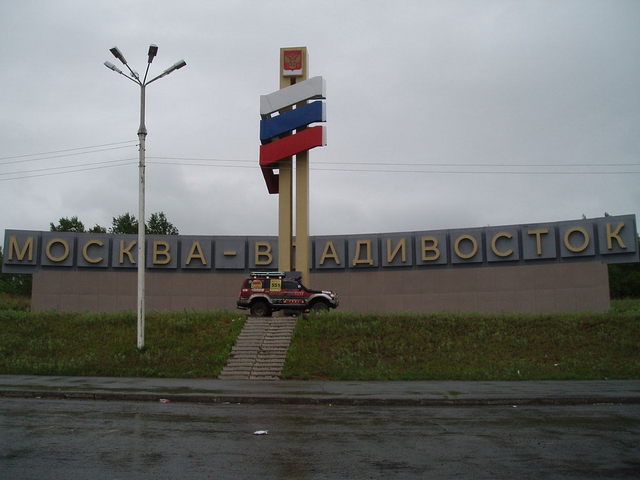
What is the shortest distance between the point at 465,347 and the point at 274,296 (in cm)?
938

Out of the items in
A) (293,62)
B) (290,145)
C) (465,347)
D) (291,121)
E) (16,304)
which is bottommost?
(465,347)

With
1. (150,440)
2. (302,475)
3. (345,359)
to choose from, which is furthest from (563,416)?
(345,359)

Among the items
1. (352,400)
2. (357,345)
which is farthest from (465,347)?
(352,400)

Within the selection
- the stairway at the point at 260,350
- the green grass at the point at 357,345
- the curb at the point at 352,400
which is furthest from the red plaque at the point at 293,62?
the curb at the point at 352,400

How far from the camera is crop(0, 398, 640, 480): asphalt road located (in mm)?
7445

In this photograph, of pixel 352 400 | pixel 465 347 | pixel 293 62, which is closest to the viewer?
pixel 352 400

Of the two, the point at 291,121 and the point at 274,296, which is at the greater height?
the point at 291,121

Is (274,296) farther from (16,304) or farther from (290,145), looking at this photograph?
(16,304)

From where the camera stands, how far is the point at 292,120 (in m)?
30.7

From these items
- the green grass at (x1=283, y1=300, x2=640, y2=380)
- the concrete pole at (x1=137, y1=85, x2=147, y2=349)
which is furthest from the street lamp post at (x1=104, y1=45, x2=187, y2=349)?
the green grass at (x1=283, y1=300, x2=640, y2=380)

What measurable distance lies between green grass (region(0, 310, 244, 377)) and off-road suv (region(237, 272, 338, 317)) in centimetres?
102

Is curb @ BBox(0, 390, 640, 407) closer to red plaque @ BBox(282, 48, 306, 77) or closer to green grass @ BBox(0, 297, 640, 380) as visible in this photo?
green grass @ BBox(0, 297, 640, 380)

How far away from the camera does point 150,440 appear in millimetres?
9250

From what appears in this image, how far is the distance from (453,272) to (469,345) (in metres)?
9.98
